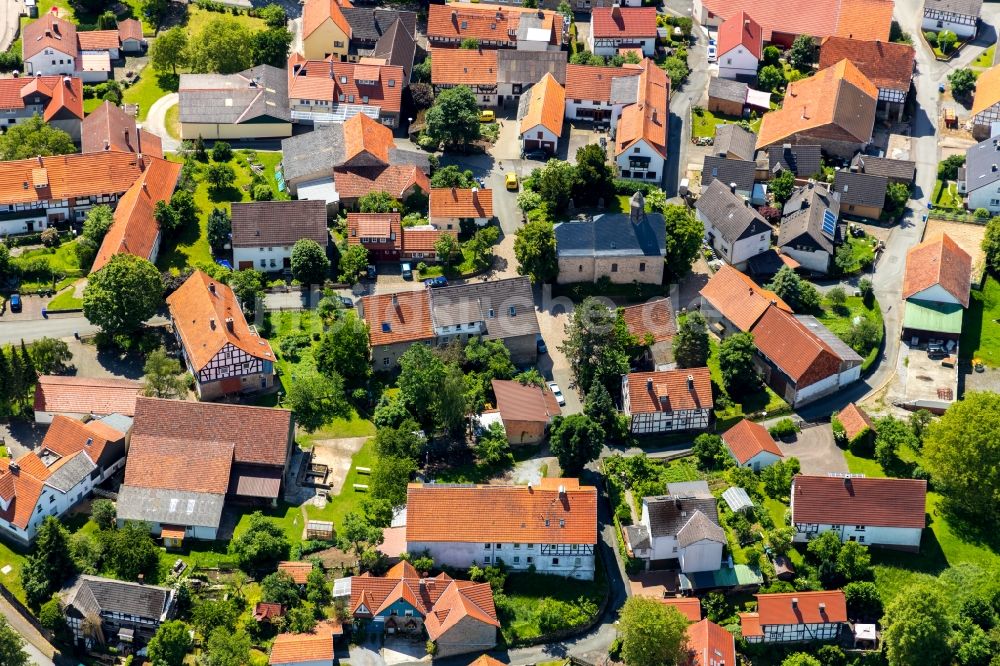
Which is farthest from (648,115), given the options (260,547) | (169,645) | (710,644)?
(169,645)

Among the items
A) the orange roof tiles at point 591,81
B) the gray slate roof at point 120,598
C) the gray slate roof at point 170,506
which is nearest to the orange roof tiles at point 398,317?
the gray slate roof at point 170,506

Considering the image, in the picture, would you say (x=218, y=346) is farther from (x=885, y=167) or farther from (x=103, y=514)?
(x=885, y=167)

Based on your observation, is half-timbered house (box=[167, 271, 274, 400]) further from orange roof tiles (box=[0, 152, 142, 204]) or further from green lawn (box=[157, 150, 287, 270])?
orange roof tiles (box=[0, 152, 142, 204])

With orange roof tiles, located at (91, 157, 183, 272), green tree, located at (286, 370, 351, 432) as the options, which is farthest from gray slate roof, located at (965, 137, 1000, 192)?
orange roof tiles, located at (91, 157, 183, 272)

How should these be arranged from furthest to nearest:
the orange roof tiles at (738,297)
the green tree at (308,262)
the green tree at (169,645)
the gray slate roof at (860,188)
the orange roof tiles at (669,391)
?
the gray slate roof at (860,188), the green tree at (308,262), the orange roof tiles at (738,297), the orange roof tiles at (669,391), the green tree at (169,645)

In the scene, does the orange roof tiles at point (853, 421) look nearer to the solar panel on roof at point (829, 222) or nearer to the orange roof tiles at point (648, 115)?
the solar panel on roof at point (829, 222)
